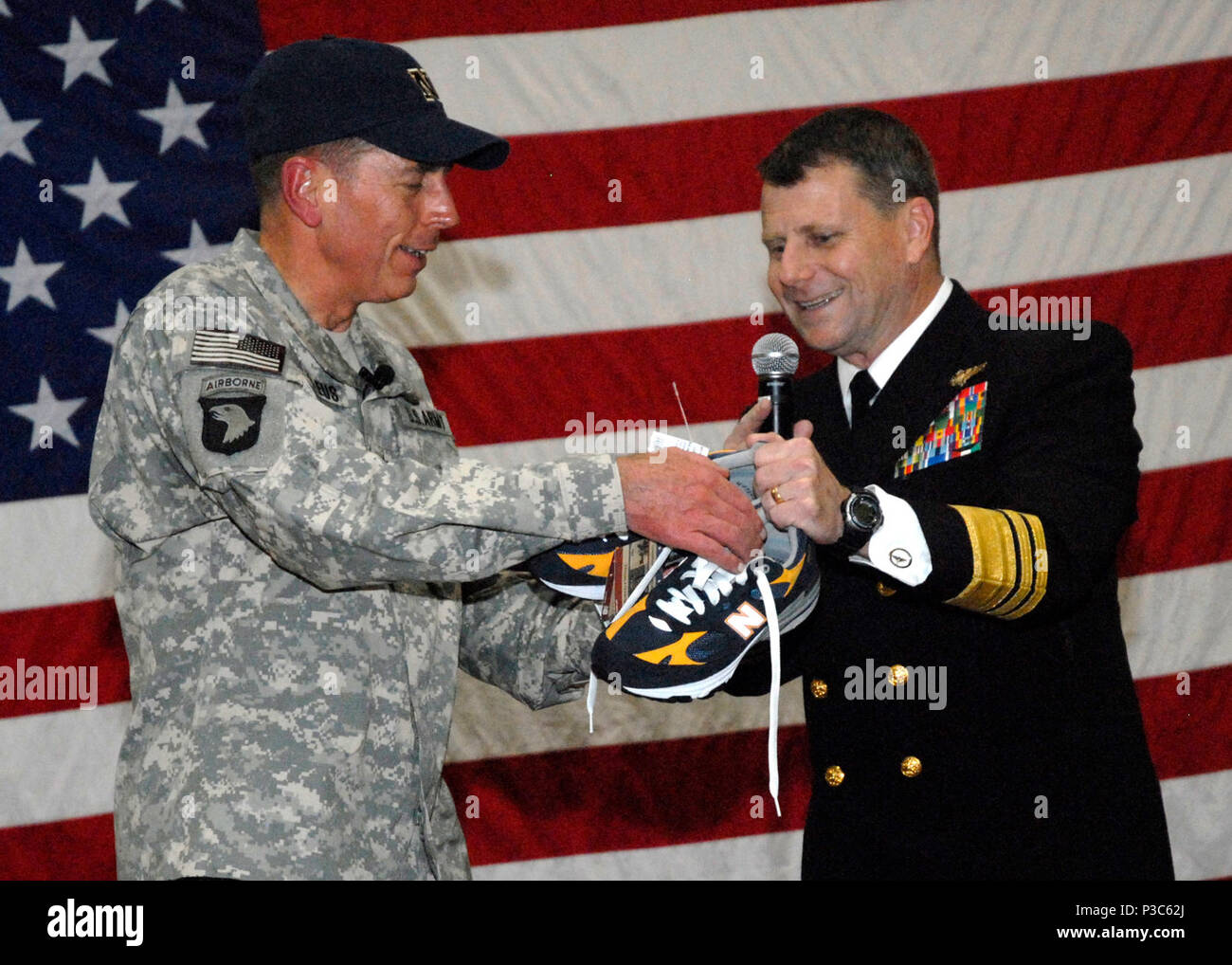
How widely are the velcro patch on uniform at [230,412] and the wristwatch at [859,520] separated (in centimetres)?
67

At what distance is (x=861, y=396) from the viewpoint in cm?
198

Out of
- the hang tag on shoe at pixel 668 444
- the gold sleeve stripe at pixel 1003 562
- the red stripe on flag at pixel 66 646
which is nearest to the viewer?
the gold sleeve stripe at pixel 1003 562

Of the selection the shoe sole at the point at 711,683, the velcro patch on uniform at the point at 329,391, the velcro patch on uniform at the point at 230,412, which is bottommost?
the shoe sole at the point at 711,683

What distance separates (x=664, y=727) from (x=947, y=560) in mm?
1692

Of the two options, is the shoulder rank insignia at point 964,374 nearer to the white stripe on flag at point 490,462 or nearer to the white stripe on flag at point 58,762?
the white stripe on flag at point 490,462

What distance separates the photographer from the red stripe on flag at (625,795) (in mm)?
3141

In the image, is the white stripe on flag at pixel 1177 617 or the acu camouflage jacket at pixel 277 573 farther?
the white stripe on flag at pixel 1177 617

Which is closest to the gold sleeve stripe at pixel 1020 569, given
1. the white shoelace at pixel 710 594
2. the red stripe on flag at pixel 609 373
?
the white shoelace at pixel 710 594

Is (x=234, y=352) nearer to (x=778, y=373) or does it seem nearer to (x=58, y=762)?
(x=778, y=373)

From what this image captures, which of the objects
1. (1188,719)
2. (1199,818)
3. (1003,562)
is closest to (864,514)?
(1003,562)

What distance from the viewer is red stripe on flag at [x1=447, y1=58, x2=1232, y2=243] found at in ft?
10.2

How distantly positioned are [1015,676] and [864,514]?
1.04ft

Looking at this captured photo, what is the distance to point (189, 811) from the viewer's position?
1.62m

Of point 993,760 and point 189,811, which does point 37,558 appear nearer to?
point 189,811
